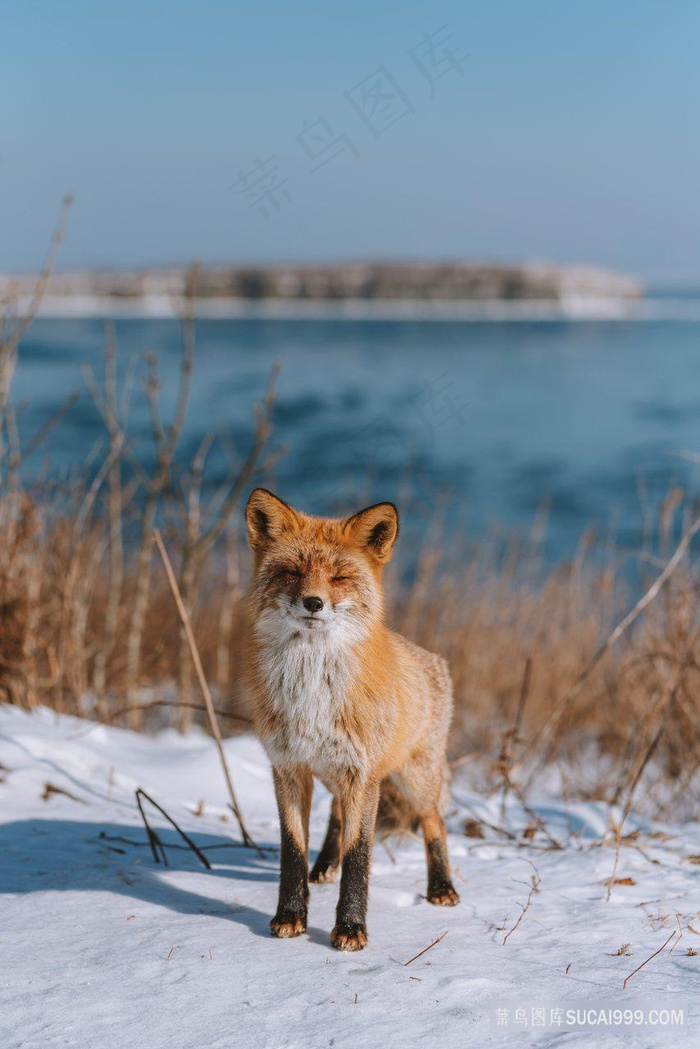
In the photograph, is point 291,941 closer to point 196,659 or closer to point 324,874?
point 324,874

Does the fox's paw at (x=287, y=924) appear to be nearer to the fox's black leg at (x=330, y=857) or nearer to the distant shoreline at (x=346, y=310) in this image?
the fox's black leg at (x=330, y=857)

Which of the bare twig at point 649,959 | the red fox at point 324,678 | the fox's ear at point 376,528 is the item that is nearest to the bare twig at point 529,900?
the bare twig at point 649,959

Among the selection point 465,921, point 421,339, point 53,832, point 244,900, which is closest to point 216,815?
point 53,832

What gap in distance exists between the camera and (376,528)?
3422mm

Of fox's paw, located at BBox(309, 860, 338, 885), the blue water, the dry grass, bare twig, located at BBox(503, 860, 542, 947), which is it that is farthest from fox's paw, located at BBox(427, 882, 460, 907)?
the blue water

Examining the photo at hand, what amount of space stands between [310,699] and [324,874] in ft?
3.88

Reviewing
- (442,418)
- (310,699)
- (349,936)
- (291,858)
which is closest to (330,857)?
(291,858)

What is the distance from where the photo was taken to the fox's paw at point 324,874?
4.18m

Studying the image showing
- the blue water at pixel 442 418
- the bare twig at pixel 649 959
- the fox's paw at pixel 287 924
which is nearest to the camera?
the bare twig at pixel 649 959

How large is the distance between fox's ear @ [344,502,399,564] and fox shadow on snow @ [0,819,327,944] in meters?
1.44

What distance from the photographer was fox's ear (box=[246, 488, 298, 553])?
3.38 meters

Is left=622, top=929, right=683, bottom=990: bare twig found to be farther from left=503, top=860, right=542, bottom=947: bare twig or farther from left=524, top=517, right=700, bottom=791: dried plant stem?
left=524, top=517, right=700, bottom=791: dried plant stem

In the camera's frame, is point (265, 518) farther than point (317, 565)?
Yes

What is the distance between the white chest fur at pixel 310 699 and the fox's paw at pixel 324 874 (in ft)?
2.93
